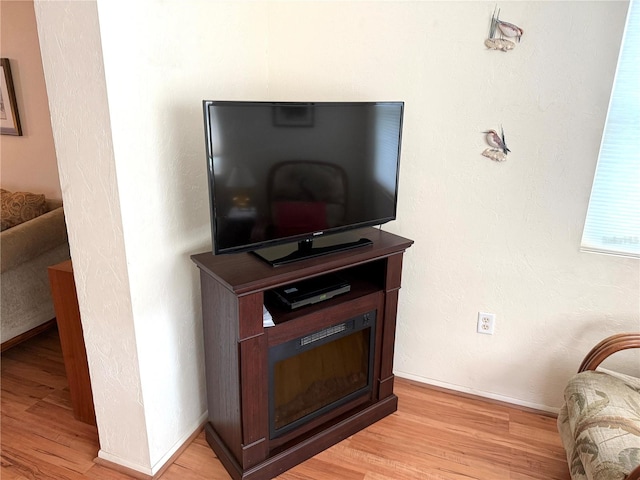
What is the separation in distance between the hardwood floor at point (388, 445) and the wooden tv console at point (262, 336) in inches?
3.6

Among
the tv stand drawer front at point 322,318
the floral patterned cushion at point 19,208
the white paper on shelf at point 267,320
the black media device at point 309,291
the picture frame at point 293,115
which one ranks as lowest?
the tv stand drawer front at point 322,318

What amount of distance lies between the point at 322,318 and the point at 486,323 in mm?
888

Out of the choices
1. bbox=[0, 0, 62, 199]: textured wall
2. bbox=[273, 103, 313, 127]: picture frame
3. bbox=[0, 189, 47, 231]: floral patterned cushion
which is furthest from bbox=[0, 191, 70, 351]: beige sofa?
bbox=[273, 103, 313, 127]: picture frame

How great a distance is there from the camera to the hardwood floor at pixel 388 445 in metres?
1.87

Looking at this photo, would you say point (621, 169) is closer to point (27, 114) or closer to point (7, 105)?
point (27, 114)

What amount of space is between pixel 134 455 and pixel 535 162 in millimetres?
2045

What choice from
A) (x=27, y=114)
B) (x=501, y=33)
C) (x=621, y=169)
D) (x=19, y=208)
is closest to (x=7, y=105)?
(x=27, y=114)

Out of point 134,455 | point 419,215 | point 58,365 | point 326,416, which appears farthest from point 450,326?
point 58,365

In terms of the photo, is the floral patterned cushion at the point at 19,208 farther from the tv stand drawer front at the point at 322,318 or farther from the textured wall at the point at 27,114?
the tv stand drawer front at the point at 322,318

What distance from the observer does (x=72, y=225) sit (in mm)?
1621

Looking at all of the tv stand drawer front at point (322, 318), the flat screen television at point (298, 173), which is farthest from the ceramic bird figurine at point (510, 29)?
the tv stand drawer front at point (322, 318)

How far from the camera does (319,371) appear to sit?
1.97m

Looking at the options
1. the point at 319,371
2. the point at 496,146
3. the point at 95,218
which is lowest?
the point at 319,371

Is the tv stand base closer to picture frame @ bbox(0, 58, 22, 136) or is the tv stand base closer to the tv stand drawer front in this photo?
the tv stand drawer front
